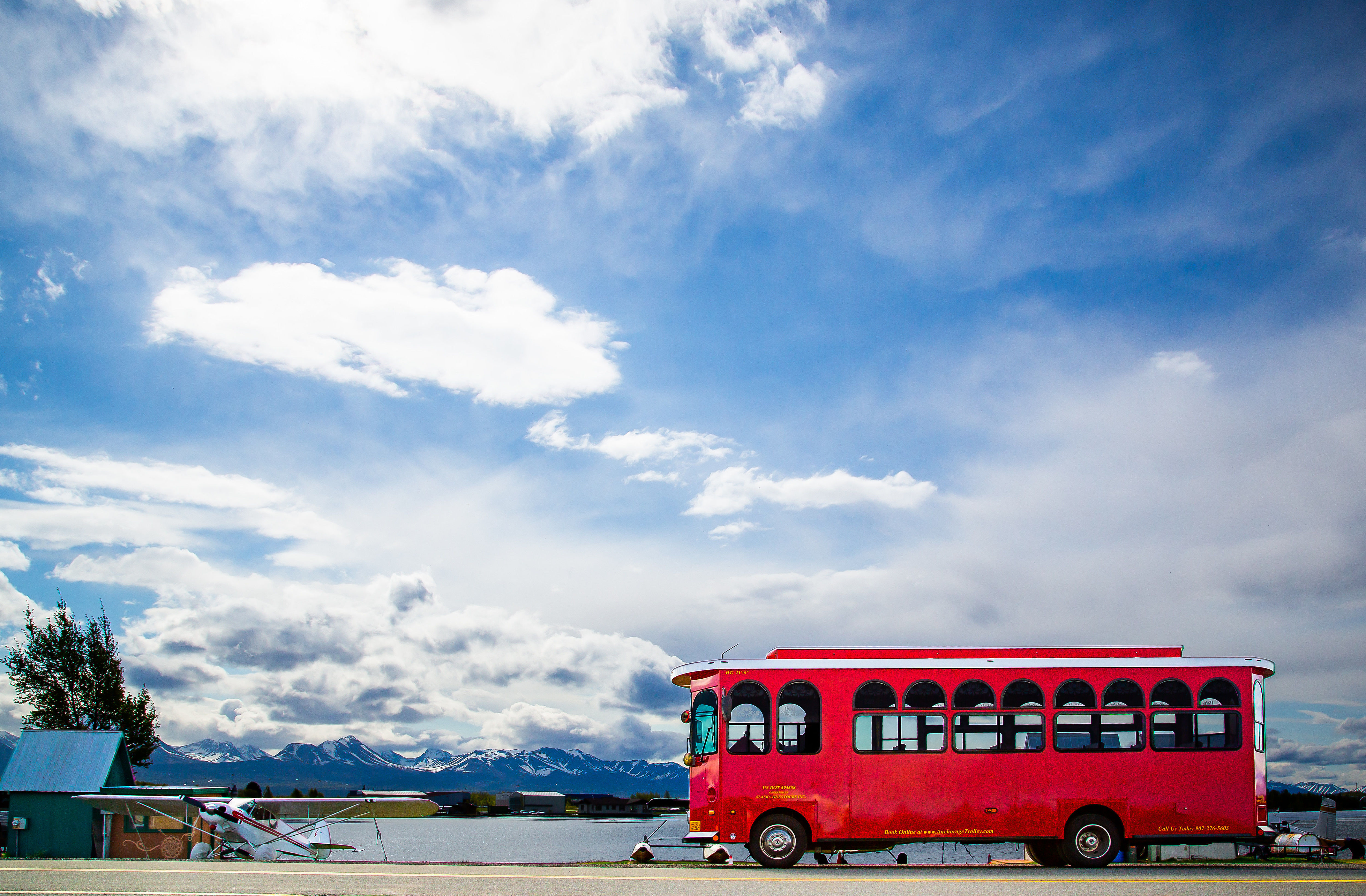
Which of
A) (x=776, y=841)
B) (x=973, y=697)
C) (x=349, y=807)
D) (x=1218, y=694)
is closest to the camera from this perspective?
(x=776, y=841)

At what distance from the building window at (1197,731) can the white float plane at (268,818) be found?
1502 cm

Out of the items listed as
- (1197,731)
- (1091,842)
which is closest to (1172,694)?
(1197,731)

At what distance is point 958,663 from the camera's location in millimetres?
13758

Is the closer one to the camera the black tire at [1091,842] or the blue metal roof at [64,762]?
the black tire at [1091,842]

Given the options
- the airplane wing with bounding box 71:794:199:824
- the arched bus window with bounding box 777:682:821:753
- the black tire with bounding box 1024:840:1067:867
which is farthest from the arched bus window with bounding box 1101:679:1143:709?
the airplane wing with bounding box 71:794:199:824

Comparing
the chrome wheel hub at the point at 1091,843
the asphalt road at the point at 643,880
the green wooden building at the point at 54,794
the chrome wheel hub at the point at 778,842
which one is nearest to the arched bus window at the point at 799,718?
the chrome wheel hub at the point at 778,842

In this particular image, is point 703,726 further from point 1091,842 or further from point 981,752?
point 1091,842

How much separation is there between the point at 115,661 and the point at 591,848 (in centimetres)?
7609

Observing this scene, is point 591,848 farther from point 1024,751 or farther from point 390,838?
point 1024,751

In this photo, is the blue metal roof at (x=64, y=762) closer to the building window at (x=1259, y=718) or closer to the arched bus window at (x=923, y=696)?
the arched bus window at (x=923, y=696)

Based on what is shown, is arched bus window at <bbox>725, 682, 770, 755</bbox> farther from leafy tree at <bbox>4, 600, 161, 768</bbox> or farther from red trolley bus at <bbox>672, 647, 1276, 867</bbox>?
leafy tree at <bbox>4, 600, 161, 768</bbox>

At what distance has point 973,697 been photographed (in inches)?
543

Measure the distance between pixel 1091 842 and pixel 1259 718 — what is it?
10.4ft

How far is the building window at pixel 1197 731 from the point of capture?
13875mm
